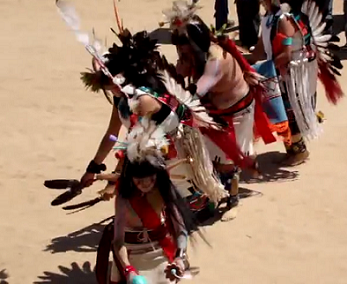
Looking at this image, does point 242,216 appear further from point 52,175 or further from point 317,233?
point 52,175

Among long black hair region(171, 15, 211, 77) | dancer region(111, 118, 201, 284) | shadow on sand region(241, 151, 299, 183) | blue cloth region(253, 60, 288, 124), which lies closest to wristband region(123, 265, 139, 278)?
dancer region(111, 118, 201, 284)

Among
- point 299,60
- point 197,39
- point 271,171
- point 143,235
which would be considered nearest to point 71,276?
point 143,235

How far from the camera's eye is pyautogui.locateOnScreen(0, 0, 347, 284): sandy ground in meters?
4.93

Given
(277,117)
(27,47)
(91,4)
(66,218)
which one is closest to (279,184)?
(277,117)

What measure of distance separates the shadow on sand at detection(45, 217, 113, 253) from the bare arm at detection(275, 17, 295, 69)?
1747mm

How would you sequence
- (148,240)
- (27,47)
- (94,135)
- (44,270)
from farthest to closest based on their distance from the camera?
(27,47) < (94,135) < (44,270) < (148,240)

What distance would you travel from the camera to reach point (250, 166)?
17.7 feet

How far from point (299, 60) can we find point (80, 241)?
6.98 feet

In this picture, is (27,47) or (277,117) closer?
(277,117)

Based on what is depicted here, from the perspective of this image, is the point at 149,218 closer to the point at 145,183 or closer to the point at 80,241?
the point at 145,183

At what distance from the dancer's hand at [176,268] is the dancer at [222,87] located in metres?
1.17

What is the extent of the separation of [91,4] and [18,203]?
256 inches

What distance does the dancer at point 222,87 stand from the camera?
4887mm

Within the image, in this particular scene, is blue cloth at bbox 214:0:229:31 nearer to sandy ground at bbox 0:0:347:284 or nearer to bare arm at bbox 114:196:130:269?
sandy ground at bbox 0:0:347:284
